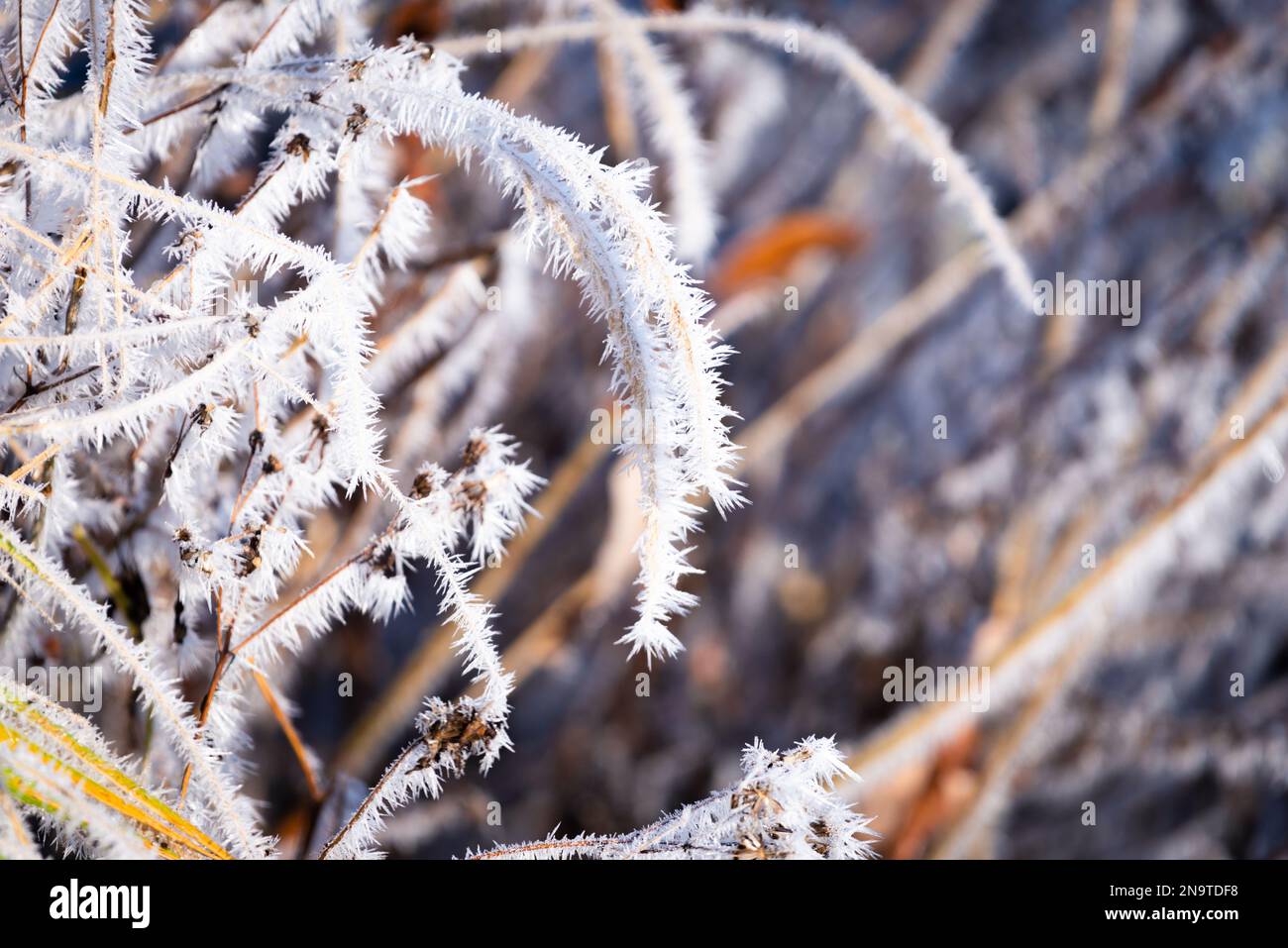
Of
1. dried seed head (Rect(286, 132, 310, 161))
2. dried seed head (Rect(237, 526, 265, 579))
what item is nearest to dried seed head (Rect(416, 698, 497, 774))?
dried seed head (Rect(237, 526, 265, 579))

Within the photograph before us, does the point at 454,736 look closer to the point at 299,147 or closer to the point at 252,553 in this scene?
the point at 252,553

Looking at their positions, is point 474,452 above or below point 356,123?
below

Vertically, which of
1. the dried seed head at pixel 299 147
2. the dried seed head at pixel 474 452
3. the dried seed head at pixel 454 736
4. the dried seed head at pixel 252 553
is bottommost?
the dried seed head at pixel 454 736

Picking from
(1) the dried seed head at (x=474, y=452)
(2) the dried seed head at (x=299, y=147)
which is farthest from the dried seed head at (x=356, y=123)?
(1) the dried seed head at (x=474, y=452)

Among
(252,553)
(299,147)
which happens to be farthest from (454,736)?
(299,147)

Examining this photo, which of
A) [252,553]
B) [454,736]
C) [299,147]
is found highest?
[299,147]

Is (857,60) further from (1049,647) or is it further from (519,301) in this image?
(1049,647)

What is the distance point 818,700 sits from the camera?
1.49 metres

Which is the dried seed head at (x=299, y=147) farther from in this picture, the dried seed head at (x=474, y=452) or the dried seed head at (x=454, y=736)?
the dried seed head at (x=454, y=736)

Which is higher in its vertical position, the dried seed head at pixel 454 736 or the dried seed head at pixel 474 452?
the dried seed head at pixel 474 452

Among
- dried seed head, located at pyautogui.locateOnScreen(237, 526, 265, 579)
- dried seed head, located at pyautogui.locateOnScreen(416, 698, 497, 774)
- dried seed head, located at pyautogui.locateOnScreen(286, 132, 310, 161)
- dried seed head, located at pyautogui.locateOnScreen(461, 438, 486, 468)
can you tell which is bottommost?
dried seed head, located at pyautogui.locateOnScreen(416, 698, 497, 774)

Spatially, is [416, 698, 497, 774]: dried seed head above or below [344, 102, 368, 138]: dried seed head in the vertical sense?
below

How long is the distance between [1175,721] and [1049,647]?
0.49 metres

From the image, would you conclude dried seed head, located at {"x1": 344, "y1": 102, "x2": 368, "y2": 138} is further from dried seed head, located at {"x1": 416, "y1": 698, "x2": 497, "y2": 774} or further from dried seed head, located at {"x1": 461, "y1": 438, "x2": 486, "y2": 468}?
dried seed head, located at {"x1": 416, "y1": 698, "x2": 497, "y2": 774}
